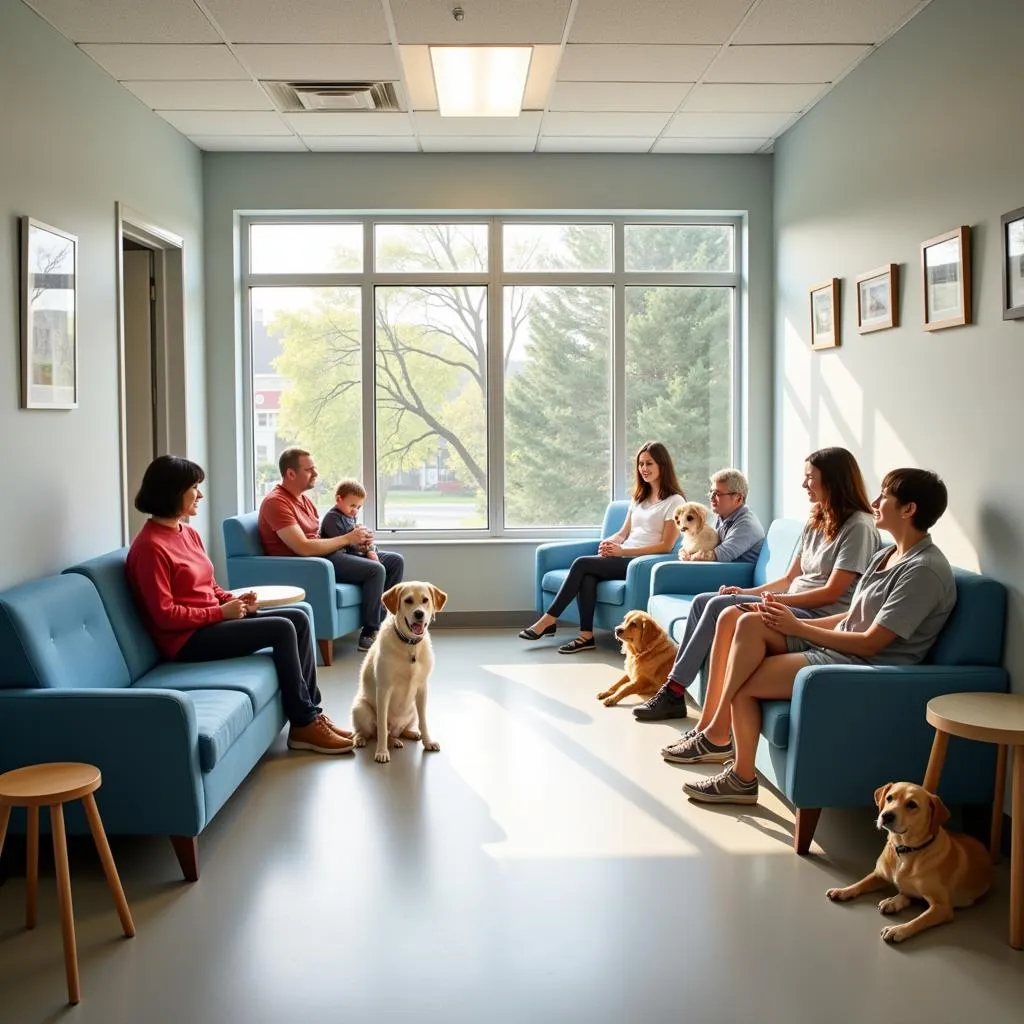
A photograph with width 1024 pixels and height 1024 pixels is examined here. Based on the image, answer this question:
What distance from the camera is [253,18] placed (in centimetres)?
440

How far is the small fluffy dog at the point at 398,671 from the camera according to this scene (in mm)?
4203

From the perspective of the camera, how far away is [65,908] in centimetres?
252

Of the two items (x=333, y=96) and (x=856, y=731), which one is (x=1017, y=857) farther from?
(x=333, y=96)

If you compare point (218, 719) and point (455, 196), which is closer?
point (218, 719)

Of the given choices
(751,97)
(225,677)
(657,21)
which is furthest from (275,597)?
(751,97)

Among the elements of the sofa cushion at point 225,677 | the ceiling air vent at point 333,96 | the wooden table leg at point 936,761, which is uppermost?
the ceiling air vent at point 333,96

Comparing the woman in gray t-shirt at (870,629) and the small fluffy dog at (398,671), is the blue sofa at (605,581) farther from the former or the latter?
the woman in gray t-shirt at (870,629)

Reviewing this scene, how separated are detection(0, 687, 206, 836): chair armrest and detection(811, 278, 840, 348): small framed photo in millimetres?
3890

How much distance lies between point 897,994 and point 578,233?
556 centimetres

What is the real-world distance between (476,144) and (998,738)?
5.04 m

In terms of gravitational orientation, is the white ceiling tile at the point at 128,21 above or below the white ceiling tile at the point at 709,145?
below

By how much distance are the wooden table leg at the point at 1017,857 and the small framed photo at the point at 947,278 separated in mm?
1819

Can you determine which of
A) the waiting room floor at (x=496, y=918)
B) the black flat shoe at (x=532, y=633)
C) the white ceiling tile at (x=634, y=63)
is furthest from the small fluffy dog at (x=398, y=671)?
the white ceiling tile at (x=634, y=63)

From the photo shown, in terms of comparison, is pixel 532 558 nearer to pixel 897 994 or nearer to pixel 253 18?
pixel 253 18
